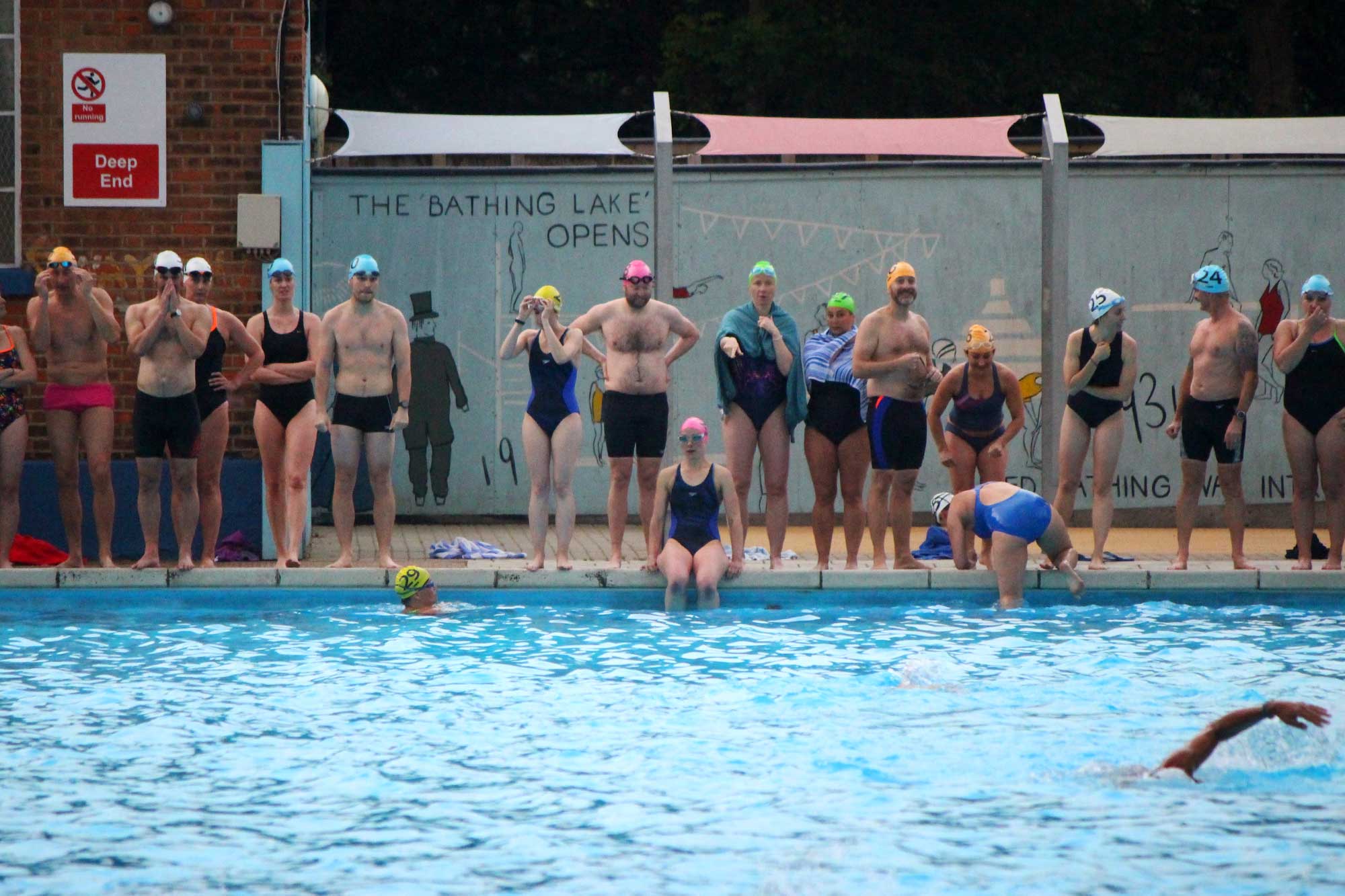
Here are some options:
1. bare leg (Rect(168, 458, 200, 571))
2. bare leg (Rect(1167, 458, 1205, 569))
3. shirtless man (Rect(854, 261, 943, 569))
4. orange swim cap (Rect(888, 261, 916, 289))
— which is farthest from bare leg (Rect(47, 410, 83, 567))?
bare leg (Rect(1167, 458, 1205, 569))

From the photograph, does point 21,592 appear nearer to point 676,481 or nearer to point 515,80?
point 676,481

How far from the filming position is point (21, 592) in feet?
33.9

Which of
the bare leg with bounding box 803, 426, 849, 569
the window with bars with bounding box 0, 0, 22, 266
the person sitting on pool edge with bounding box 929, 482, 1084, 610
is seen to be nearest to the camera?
the person sitting on pool edge with bounding box 929, 482, 1084, 610

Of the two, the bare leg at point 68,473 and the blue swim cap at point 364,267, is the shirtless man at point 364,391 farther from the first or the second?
the bare leg at point 68,473

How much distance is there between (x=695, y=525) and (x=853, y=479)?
1.19 meters

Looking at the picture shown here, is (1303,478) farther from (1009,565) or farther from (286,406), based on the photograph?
(286,406)

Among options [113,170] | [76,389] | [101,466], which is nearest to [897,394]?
[101,466]

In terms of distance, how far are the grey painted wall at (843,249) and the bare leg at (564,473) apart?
2.68 metres

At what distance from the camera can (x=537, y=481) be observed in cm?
1073

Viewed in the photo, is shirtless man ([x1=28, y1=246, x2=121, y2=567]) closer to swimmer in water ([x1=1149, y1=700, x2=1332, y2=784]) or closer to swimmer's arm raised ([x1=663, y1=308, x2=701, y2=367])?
swimmer's arm raised ([x1=663, y1=308, x2=701, y2=367])

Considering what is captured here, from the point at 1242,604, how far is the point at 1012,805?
4.72m

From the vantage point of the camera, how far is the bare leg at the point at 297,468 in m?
10.7

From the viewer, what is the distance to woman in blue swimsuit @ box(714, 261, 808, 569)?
10.8 m

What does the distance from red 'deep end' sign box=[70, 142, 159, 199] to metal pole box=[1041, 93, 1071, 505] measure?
6531mm
